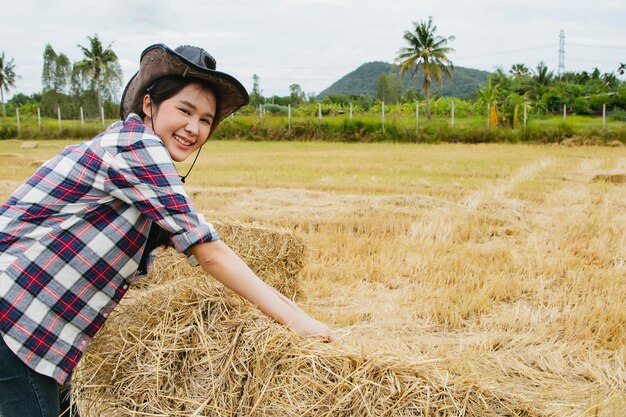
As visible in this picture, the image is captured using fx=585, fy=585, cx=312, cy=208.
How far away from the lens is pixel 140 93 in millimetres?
2082

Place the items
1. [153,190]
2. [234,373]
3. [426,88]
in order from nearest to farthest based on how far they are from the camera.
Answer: [153,190] → [234,373] → [426,88]

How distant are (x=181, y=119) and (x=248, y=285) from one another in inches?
24.3

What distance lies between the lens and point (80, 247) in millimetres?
1812

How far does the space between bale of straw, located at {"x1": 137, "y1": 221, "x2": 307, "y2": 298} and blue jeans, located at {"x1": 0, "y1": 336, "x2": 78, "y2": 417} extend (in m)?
2.15

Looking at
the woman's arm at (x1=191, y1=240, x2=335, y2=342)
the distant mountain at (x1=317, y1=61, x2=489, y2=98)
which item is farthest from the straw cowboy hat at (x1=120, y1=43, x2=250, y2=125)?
the distant mountain at (x1=317, y1=61, x2=489, y2=98)

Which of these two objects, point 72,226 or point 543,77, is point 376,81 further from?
point 72,226

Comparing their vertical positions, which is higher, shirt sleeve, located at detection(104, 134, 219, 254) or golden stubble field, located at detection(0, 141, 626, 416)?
shirt sleeve, located at detection(104, 134, 219, 254)

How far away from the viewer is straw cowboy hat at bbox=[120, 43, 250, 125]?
76.2 inches

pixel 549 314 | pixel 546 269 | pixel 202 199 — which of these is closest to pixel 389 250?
pixel 546 269

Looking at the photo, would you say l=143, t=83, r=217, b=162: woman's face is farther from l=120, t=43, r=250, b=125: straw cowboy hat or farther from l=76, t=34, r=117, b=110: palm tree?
l=76, t=34, r=117, b=110: palm tree

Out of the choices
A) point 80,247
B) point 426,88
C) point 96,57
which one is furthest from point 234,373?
point 96,57

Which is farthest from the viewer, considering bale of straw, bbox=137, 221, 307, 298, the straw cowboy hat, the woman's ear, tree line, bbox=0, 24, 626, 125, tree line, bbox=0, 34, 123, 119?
tree line, bbox=0, 34, 123, 119

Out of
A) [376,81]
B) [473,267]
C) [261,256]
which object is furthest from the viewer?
[376,81]

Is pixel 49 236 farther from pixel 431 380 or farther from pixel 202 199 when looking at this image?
pixel 202 199
